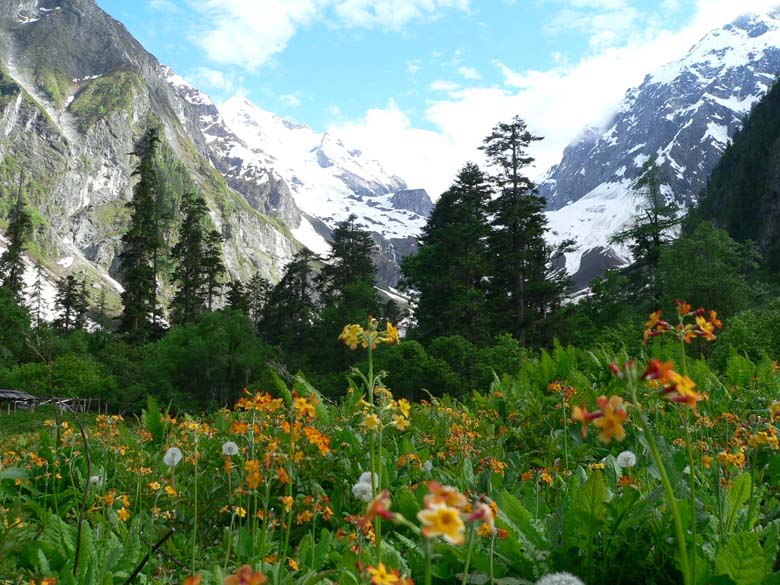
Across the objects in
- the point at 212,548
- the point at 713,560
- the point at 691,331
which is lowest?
the point at 212,548

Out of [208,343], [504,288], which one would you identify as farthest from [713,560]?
[504,288]

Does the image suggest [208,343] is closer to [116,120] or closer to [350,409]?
[350,409]

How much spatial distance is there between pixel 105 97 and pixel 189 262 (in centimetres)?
17183

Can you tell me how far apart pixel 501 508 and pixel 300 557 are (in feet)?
2.87

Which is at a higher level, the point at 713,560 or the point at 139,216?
the point at 139,216

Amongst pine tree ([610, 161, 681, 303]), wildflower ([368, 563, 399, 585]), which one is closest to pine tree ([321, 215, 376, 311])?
pine tree ([610, 161, 681, 303])

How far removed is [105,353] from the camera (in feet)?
104

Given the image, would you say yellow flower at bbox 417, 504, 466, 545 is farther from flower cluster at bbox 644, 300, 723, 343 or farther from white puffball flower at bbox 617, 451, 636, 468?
white puffball flower at bbox 617, 451, 636, 468

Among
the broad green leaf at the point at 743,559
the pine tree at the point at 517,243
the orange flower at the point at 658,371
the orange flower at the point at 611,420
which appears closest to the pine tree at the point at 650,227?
the pine tree at the point at 517,243

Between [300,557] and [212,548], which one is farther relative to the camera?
[212,548]

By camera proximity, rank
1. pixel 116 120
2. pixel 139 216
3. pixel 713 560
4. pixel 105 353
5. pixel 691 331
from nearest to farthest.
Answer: pixel 691 331 < pixel 713 560 < pixel 105 353 < pixel 139 216 < pixel 116 120

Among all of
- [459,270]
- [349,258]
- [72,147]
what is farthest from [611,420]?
[72,147]

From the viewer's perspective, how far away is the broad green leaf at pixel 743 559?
1.67 m

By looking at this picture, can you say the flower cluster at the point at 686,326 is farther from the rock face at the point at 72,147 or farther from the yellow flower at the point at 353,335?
the rock face at the point at 72,147
